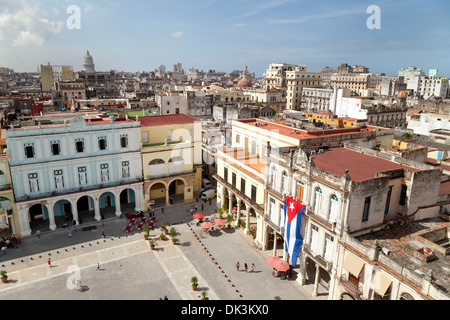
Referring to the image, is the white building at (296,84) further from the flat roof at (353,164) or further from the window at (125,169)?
the flat roof at (353,164)

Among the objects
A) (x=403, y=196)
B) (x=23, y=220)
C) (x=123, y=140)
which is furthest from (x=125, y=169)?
(x=403, y=196)

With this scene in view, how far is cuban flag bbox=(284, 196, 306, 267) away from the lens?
95.0ft

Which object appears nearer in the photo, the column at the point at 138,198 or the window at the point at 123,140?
the window at the point at 123,140

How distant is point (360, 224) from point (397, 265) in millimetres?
5166

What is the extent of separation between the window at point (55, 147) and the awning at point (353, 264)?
1371 inches

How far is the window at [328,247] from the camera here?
26047 mm

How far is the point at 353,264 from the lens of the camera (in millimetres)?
23375

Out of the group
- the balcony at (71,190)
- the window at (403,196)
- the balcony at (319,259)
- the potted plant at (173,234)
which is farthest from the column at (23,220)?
the window at (403,196)

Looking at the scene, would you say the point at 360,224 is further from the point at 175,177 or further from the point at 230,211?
the point at 175,177

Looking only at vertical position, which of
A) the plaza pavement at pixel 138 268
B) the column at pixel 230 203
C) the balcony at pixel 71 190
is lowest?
the plaza pavement at pixel 138 268

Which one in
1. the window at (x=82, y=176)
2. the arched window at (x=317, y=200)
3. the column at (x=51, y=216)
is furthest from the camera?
the window at (x=82, y=176)

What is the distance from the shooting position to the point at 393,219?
88.4ft
